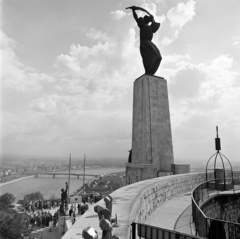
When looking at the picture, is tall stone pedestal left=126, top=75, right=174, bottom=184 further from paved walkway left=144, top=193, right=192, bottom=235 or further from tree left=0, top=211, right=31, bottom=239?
tree left=0, top=211, right=31, bottom=239

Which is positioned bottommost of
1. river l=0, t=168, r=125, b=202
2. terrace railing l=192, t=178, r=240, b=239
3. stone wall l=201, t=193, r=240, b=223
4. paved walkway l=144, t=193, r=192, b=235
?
river l=0, t=168, r=125, b=202

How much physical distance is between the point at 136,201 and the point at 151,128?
36.5 feet

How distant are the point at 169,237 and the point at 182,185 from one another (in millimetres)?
8907

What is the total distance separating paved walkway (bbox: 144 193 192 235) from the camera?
570cm

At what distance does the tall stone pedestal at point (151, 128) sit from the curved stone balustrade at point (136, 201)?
3.49 meters

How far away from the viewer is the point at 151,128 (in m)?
15.9

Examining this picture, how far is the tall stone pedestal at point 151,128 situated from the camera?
1567 centimetres

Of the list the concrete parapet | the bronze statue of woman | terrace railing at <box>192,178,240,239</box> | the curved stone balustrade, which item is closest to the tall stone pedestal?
the concrete parapet

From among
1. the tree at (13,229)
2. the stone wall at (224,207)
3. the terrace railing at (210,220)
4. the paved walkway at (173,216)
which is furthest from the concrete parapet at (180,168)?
the tree at (13,229)

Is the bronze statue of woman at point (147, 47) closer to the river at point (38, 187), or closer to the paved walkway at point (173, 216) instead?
the paved walkway at point (173, 216)

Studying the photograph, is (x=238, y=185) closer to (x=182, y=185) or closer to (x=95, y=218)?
(x=182, y=185)

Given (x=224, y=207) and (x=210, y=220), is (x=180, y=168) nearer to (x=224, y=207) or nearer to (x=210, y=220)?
(x=224, y=207)

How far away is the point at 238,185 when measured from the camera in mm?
13805

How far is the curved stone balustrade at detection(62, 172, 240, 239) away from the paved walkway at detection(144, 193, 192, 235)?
226 mm
